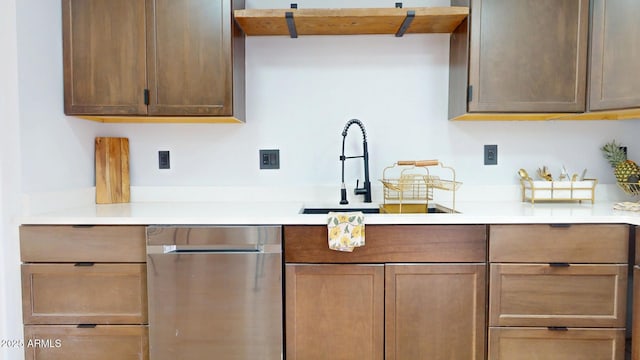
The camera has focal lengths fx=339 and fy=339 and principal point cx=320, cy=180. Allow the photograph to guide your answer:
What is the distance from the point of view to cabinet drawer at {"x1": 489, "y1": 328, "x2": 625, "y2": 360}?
140cm

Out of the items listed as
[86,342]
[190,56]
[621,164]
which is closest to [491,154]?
[621,164]

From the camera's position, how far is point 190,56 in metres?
1.59

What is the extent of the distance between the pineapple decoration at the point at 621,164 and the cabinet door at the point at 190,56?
2.04 metres

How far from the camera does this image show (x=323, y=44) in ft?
6.26

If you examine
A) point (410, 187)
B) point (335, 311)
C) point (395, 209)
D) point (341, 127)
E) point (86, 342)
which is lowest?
point (86, 342)

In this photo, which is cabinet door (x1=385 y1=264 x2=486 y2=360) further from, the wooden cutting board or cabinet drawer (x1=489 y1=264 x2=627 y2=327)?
the wooden cutting board

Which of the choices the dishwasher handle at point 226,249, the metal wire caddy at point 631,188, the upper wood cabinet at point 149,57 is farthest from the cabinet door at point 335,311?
the metal wire caddy at point 631,188

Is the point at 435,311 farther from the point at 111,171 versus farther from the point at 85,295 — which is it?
the point at 111,171

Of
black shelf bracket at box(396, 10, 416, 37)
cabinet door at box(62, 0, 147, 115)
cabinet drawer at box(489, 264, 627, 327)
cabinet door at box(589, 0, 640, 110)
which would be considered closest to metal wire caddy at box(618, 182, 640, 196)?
cabinet door at box(589, 0, 640, 110)

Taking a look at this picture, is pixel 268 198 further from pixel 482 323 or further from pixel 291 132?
pixel 482 323

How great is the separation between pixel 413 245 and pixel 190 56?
1320 mm

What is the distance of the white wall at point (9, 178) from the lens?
1.36 metres

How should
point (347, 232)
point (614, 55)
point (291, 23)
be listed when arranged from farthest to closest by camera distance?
point (291, 23) < point (614, 55) < point (347, 232)

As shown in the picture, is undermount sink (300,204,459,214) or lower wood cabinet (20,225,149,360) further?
undermount sink (300,204,459,214)
